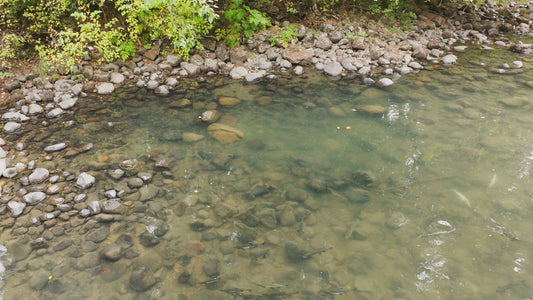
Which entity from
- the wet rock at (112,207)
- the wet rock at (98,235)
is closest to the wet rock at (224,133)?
the wet rock at (112,207)

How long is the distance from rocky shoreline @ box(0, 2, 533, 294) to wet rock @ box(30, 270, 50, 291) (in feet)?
0.04

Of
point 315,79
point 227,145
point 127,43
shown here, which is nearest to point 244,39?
point 315,79

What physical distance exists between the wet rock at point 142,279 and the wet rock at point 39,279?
0.91 meters

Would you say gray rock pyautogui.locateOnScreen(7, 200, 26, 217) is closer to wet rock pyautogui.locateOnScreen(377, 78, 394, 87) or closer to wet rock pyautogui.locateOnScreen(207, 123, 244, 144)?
wet rock pyautogui.locateOnScreen(207, 123, 244, 144)

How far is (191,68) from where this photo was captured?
8336 millimetres

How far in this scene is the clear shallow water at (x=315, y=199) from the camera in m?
3.68

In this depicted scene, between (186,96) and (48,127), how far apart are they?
2.68 m

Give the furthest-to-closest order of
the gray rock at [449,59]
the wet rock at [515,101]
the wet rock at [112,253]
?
the gray rock at [449,59], the wet rock at [515,101], the wet rock at [112,253]

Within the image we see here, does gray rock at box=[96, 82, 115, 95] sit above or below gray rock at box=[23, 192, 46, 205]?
above

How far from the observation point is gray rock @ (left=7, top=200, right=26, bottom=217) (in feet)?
14.4

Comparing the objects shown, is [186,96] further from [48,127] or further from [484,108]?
[484,108]

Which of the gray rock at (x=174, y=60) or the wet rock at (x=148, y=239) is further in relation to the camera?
the gray rock at (x=174, y=60)

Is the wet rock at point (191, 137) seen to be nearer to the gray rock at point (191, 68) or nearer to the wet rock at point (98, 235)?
the wet rock at point (98, 235)

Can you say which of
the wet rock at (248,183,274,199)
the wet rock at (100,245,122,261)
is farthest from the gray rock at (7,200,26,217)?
the wet rock at (248,183,274,199)
